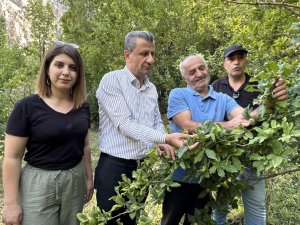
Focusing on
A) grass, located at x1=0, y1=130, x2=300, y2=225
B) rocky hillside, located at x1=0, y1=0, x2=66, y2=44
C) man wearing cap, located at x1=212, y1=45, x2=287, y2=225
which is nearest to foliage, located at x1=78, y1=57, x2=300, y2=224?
man wearing cap, located at x1=212, y1=45, x2=287, y2=225

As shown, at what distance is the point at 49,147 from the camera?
232 centimetres

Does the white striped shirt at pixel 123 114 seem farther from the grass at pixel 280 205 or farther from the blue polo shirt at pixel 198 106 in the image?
the grass at pixel 280 205

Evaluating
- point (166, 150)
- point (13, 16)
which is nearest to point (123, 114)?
point (166, 150)

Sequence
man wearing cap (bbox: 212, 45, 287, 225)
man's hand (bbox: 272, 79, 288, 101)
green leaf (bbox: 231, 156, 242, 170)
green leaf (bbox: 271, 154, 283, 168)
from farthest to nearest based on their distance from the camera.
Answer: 1. man wearing cap (bbox: 212, 45, 287, 225)
2. green leaf (bbox: 231, 156, 242, 170)
3. man's hand (bbox: 272, 79, 288, 101)
4. green leaf (bbox: 271, 154, 283, 168)

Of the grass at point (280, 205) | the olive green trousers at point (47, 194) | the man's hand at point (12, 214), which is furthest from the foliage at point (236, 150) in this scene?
the grass at point (280, 205)

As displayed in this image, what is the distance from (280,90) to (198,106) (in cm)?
98

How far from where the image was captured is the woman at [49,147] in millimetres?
2262

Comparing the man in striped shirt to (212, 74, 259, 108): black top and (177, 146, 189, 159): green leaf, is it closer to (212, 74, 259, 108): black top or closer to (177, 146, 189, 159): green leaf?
(177, 146, 189, 159): green leaf

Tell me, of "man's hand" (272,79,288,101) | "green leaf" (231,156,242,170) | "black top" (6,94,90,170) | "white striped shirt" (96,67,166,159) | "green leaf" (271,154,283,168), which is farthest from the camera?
"white striped shirt" (96,67,166,159)

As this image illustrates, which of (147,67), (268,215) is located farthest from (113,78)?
(268,215)

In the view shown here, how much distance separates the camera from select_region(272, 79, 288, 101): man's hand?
1.73 m

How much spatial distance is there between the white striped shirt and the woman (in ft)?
0.78

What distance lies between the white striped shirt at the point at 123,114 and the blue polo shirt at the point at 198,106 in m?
0.21

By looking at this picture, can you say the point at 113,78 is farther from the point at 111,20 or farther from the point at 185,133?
the point at 111,20
